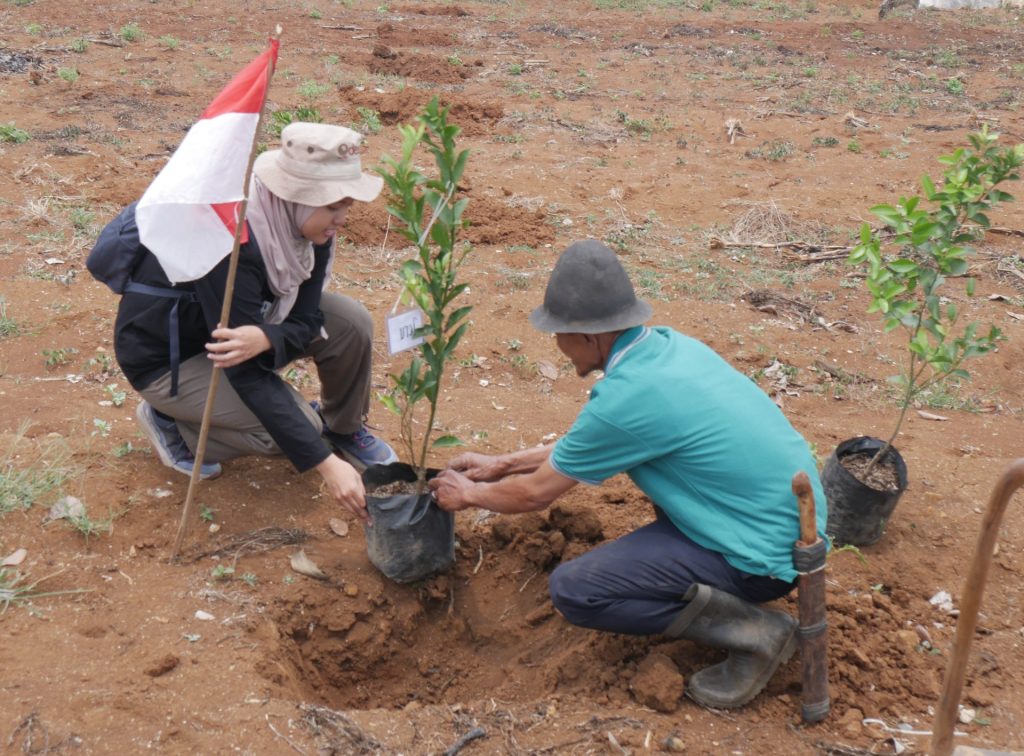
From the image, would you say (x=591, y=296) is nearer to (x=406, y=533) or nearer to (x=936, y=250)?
(x=406, y=533)

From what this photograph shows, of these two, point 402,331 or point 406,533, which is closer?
point 402,331

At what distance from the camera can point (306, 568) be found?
10.7 ft

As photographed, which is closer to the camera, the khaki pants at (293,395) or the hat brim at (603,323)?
the hat brim at (603,323)

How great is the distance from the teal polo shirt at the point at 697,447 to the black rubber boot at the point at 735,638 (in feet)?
0.44

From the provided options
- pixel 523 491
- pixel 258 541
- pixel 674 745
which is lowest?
pixel 258 541

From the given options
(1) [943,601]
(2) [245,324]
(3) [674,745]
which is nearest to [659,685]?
(3) [674,745]

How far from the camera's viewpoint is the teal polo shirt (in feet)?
8.63

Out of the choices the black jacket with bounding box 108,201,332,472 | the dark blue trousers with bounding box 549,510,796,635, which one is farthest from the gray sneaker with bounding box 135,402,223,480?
the dark blue trousers with bounding box 549,510,796,635

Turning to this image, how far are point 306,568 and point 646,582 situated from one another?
1206 mm

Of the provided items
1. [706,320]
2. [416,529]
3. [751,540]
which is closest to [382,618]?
[416,529]

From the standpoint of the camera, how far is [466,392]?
4.79 meters

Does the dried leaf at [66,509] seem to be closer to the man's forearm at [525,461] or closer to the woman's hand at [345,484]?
the woman's hand at [345,484]

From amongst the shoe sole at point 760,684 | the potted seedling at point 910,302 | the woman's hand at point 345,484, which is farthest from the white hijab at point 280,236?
the potted seedling at point 910,302

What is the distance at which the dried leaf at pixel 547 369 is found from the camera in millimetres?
5133
